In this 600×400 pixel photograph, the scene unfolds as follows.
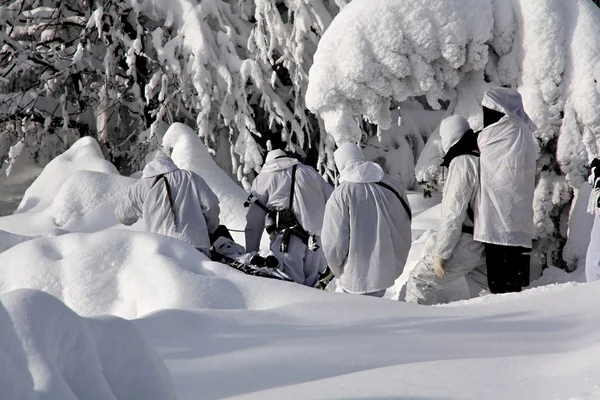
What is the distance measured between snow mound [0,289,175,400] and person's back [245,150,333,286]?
14.0ft

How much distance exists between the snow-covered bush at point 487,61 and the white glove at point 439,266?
1490 millimetres

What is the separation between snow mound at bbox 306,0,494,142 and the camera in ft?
21.7

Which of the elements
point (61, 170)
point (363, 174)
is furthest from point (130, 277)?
point (61, 170)

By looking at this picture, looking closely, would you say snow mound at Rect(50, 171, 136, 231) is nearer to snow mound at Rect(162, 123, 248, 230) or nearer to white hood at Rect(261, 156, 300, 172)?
snow mound at Rect(162, 123, 248, 230)

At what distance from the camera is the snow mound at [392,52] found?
21.7 ft

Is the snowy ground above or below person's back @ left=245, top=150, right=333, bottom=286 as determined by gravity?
above

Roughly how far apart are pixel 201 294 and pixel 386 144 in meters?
6.65

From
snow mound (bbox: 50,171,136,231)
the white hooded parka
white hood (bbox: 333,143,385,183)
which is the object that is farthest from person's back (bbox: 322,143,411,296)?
snow mound (bbox: 50,171,136,231)

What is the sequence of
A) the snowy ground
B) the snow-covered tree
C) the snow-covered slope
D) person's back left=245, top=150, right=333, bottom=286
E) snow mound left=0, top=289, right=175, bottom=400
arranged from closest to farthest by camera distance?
1. snow mound left=0, top=289, right=175, bottom=400
2. the snowy ground
3. the snow-covered slope
4. person's back left=245, top=150, right=333, bottom=286
5. the snow-covered tree

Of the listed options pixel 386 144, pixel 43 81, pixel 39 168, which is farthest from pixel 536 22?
pixel 39 168

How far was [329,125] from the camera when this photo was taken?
6.90m

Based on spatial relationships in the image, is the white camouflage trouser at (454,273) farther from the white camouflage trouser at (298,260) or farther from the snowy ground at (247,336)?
the white camouflage trouser at (298,260)

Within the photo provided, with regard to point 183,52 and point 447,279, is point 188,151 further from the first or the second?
point 447,279

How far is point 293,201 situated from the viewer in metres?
6.56
